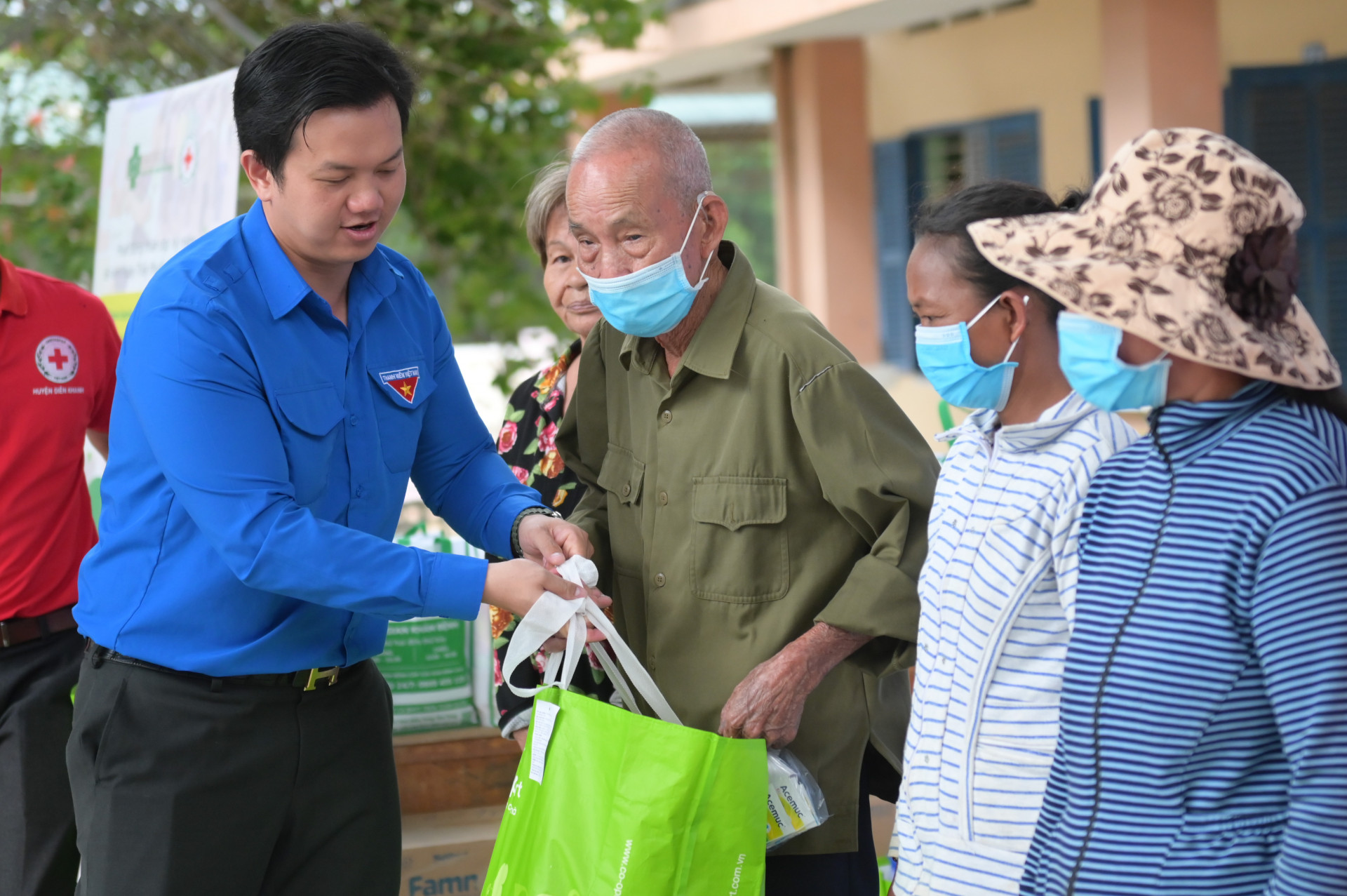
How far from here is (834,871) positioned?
6.68ft

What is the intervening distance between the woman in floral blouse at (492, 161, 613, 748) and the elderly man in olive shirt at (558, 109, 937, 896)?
501mm

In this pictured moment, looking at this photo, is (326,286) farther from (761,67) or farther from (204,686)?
(761,67)

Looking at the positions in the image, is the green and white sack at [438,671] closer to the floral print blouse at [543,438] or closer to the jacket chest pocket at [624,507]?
the floral print blouse at [543,438]

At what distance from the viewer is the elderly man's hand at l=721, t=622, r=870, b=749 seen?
6.15 feet

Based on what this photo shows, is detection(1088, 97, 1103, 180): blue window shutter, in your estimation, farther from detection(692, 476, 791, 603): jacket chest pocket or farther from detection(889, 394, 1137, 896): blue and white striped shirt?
detection(889, 394, 1137, 896): blue and white striped shirt

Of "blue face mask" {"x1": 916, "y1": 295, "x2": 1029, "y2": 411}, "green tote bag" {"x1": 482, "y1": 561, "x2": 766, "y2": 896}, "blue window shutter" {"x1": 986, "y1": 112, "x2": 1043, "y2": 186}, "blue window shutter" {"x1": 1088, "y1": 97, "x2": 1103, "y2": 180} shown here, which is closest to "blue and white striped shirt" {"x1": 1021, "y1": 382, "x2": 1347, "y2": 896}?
"blue face mask" {"x1": 916, "y1": 295, "x2": 1029, "y2": 411}

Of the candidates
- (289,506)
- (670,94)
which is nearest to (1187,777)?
(289,506)

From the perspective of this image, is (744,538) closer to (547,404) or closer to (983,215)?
(983,215)

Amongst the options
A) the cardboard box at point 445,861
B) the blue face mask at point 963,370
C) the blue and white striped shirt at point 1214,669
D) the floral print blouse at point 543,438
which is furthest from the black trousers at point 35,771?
the blue and white striped shirt at point 1214,669

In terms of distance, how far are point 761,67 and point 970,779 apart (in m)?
8.96

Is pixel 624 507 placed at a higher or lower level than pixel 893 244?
lower

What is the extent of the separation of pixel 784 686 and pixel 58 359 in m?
1.95

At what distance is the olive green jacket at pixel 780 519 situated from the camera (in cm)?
190

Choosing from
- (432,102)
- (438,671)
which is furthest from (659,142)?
(432,102)
